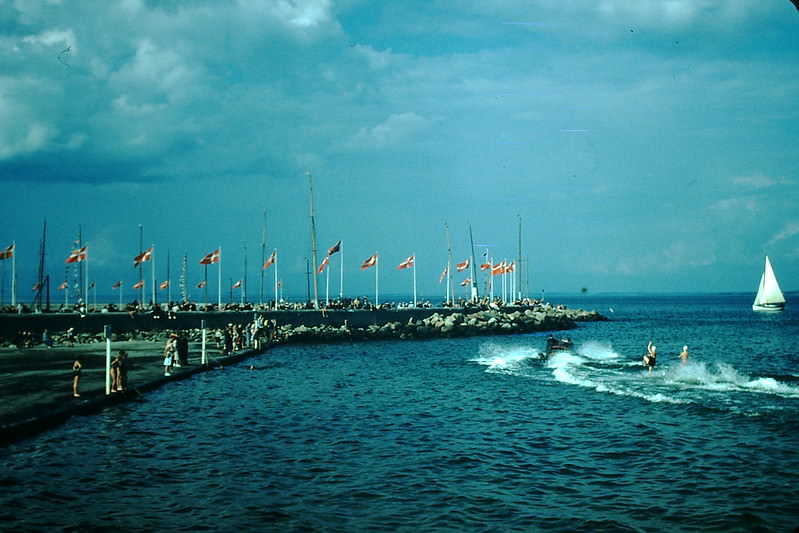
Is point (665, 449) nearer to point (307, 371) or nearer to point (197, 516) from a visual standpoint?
point (197, 516)

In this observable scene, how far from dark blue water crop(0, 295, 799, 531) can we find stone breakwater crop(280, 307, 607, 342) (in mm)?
35096

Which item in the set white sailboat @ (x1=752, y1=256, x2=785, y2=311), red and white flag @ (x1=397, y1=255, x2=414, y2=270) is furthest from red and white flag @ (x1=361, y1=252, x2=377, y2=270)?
white sailboat @ (x1=752, y1=256, x2=785, y2=311)

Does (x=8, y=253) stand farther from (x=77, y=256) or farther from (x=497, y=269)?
(x=497, y=269)

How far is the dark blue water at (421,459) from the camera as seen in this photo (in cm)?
1491

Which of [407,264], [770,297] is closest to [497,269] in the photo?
[407,264]

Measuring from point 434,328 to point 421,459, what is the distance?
205 ft

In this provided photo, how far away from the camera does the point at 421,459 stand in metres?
20.2

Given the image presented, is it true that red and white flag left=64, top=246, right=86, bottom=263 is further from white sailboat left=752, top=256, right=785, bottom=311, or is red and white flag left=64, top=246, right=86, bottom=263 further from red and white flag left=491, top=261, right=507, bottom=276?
white sailboat left=752, top=256, right=785, bottom=311

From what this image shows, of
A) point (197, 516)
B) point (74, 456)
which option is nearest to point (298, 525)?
point (197, 516)

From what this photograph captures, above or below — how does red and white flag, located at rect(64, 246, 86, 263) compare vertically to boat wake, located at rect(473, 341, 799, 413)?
above

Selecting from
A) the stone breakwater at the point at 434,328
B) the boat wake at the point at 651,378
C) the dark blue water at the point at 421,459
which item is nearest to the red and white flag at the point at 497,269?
the stone breakwater at the point at 434,328

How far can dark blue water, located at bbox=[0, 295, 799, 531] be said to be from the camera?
14.9 metres

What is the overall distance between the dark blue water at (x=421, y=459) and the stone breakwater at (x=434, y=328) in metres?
35.1

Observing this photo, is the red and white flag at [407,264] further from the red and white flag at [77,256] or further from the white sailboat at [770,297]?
the white sailboat at [770,297]
